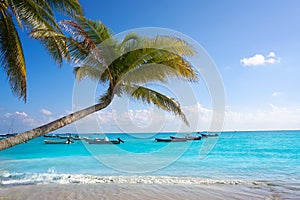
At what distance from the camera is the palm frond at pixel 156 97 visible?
7461 millimetres

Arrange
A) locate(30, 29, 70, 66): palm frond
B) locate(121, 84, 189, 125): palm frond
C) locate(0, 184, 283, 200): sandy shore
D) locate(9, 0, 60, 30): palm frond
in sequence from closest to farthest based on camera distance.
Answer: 1. locate(30, 29, 70, 66): palm frond
2. locate(9, 0, 60, 30): palm frond
3. locate(121, 84, 189, 125): palm frond
4. locate(0, 184, 283, 200): sandy shore

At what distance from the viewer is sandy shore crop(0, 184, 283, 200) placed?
26.3 feet

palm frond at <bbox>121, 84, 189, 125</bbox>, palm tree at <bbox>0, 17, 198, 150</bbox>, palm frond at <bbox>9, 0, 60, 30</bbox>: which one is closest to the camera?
palm frond at <bbox>9, 0, 60, 30</bbox>

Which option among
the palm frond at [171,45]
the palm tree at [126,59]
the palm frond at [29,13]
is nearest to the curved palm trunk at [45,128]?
the palm tree at [126,59]

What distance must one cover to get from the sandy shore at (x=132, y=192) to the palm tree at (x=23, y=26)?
3.89 meters

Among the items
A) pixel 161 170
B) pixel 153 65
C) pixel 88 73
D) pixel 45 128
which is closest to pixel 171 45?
pixel 153 65

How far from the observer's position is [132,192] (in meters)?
8.74

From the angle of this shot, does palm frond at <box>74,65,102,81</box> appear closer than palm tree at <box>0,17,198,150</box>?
No

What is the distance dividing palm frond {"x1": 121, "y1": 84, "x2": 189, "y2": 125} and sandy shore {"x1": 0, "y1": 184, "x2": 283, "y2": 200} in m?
2.83

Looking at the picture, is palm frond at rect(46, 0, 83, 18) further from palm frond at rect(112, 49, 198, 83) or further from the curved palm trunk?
the curved palm trunk

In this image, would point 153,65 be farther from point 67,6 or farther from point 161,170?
point 161,170

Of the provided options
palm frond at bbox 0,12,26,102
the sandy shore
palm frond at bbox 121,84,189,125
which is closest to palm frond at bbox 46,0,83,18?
palm frond at bbox 0,12,26,102

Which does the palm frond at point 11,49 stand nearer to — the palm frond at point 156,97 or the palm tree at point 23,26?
the palm tree at point 23,26

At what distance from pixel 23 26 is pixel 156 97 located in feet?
13.4
